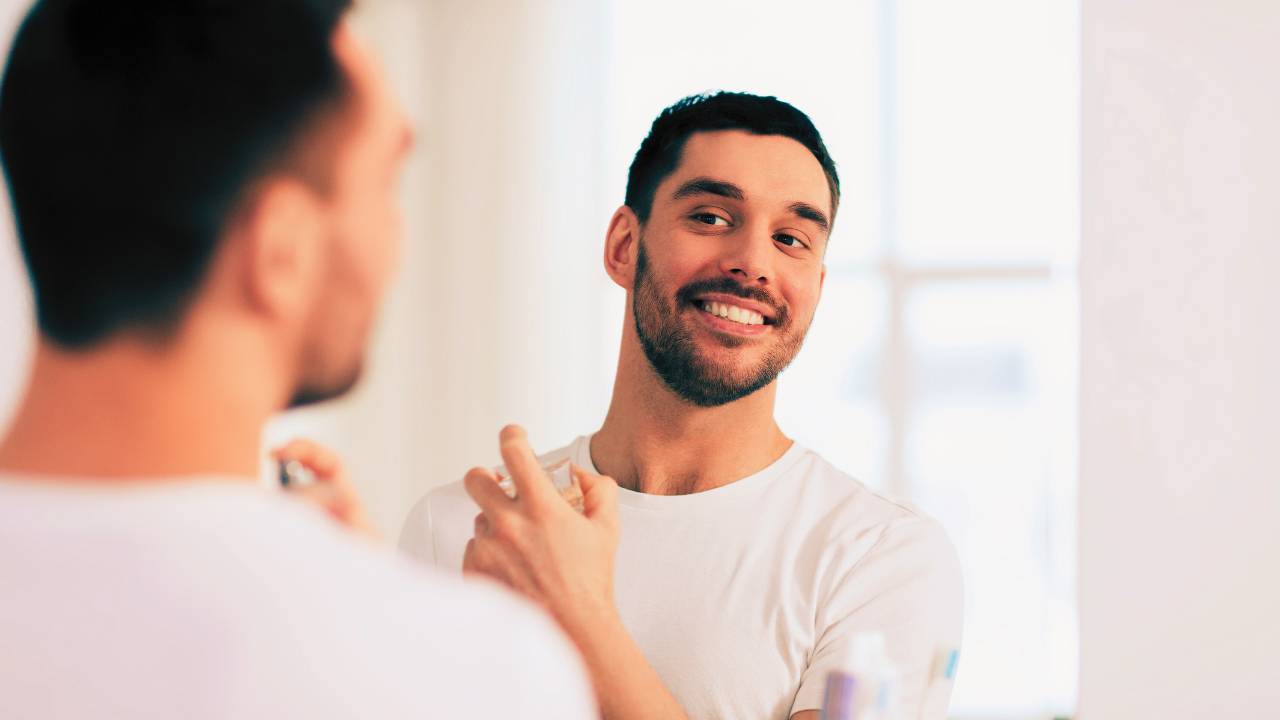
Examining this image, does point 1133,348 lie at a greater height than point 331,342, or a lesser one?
lesser

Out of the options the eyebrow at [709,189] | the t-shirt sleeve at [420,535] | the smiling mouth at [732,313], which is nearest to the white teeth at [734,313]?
the smiling mouth at [732,313]

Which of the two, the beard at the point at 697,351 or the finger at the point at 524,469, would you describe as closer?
the finger at the point at 524,469

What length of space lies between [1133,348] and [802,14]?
53.8 inches

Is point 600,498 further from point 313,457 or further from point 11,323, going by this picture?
point 11,323

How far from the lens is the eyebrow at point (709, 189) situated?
1227 millimetres

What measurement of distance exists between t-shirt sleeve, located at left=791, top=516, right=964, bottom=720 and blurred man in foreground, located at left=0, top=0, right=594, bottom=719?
641 millimetres

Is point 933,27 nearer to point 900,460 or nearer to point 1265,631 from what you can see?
point 900,460

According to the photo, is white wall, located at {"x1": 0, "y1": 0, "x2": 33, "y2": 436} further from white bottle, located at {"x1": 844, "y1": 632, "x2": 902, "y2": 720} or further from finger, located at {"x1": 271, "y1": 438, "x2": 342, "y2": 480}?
white bottle, located at {"x1": 844, "y1": 632, "x2": 902, "y2": 720}

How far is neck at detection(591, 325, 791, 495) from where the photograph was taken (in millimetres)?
1229

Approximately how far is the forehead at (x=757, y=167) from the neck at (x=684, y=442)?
0.21 m

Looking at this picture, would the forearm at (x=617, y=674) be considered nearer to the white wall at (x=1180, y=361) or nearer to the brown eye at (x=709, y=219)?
the brown eye at (x=709, y=219)

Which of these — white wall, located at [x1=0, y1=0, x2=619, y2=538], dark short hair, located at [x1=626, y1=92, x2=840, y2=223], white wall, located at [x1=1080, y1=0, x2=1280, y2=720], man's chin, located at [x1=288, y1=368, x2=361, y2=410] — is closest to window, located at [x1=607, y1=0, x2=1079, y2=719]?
white wall, located at [x1=0, y1=0, x2=619, y2=538]

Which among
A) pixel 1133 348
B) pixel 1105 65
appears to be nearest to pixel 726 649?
pixel 1133 348

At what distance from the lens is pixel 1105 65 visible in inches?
84.7
